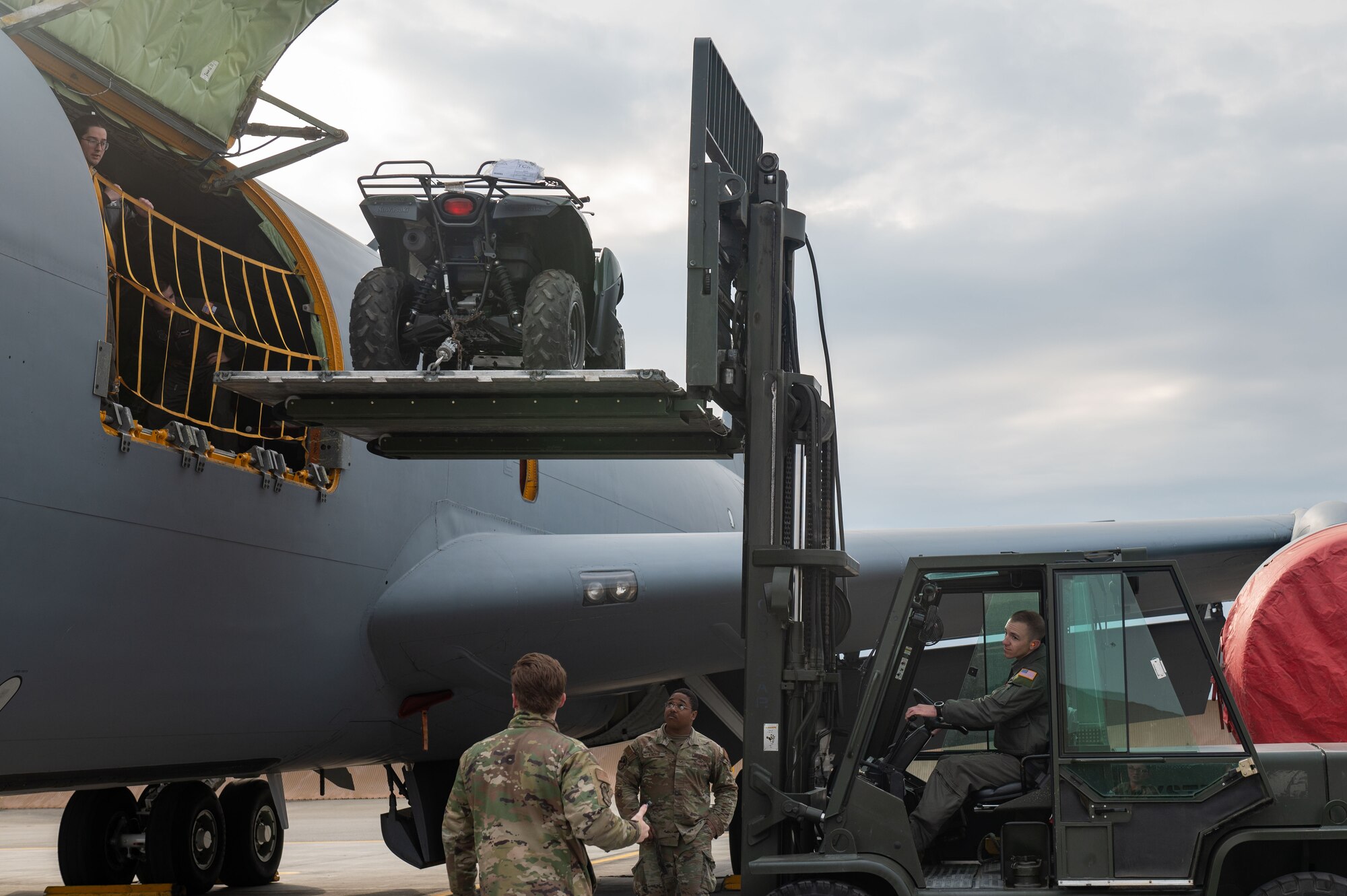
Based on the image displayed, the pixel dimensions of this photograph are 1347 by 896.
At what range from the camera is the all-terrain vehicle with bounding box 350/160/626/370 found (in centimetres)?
689

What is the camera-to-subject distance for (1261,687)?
7617 millimetres

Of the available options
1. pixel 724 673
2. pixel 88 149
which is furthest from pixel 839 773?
pixel 724 673

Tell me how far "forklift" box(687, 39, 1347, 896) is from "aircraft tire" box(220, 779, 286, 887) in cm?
773

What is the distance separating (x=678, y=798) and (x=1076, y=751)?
225cm

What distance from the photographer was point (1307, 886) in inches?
192

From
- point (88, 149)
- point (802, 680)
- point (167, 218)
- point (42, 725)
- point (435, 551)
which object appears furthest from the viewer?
point (435, 551)

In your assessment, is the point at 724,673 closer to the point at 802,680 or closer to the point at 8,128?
the point at 802,680

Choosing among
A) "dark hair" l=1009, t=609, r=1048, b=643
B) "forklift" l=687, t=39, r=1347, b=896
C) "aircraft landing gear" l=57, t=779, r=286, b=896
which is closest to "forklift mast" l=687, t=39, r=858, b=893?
"forklift" l=687, t=39, r=1347, b=896

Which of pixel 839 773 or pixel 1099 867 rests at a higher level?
pixel 839 773

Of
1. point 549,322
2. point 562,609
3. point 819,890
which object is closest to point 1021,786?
point 819,890

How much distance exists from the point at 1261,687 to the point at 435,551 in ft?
17.5

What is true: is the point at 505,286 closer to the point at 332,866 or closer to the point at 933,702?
the point at 933,702

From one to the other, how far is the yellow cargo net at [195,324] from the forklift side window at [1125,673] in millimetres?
4309

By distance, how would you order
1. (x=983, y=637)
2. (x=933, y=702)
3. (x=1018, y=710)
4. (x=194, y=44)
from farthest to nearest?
(x=194, y=44) < (x=933, y=702) < (x=983, y=637) < (x=1018, y=710)
